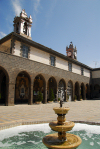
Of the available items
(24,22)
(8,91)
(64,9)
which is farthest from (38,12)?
(24,22)

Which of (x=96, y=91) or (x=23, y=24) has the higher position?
(x=23, y=24)

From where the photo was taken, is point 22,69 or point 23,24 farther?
point 23,24

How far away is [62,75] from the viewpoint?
73.6ft

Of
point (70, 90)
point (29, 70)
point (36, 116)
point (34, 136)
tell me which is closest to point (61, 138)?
point (34, 136)

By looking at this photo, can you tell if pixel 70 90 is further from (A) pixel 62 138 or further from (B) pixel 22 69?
(A) pixel 62 138

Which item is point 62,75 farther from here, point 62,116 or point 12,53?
point 62,116

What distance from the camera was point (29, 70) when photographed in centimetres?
1625

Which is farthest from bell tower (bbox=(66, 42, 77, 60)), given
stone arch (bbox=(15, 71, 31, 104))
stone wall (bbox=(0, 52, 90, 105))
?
stone arch (bbox=(15, 71, 31, 104))

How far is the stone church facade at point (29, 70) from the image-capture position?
14211 mm

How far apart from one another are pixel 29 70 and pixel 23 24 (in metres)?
8.84

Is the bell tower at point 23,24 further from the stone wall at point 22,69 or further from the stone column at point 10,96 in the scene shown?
the stone column at point 10,96

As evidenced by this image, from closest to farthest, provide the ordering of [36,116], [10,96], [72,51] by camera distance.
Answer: [36,116], [10,96], [72,51]

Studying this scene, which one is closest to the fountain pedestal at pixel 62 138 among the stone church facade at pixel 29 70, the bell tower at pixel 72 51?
the stone church facade at pixel 29 70

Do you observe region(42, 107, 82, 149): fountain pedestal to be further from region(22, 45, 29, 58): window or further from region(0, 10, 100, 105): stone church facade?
region(22, 45, 29, 58): window
